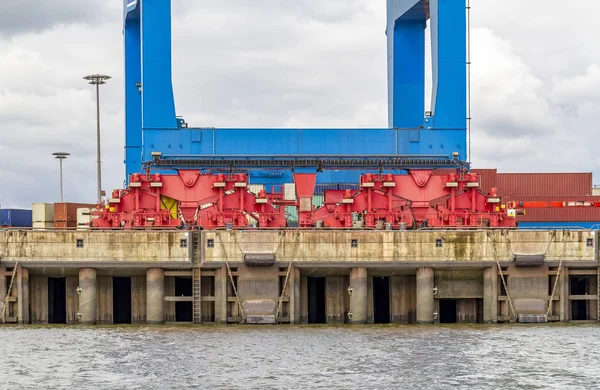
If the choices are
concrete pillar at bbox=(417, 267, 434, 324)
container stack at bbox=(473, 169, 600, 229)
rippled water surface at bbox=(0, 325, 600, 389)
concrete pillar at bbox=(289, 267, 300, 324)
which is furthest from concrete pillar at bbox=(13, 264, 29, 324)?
container stack at bbox=(473, 169, 600, 229)

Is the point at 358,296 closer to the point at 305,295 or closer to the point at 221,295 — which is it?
the point at 305,295

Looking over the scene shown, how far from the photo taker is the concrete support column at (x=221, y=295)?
54.6 metres

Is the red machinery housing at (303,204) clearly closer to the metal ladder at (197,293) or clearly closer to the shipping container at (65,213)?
the metal ladder at (197,293)

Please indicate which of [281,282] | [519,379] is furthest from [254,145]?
[519,379]

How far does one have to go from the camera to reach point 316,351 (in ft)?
150

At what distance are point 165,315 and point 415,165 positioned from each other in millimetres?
19663

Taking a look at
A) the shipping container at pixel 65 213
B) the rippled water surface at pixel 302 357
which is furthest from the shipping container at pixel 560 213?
the shipping container at pixel 65 213

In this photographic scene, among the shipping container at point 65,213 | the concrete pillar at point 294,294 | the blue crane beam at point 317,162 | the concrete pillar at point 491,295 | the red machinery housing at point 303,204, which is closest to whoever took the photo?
the concrete pillar at point 294,294

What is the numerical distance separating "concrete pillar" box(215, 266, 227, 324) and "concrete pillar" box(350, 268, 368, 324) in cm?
587

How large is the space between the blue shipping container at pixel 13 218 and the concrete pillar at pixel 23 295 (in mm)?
36863

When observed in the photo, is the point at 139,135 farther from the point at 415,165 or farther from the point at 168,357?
the point at 168,357

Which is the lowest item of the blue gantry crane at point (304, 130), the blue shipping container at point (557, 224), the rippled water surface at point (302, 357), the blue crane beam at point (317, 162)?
the rippled water surface at point (302, 357)

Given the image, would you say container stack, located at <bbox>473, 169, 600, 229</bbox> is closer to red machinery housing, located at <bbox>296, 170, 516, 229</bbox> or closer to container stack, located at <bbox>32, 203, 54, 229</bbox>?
red machinery housing, located at <bbox>296, 170, 516, 229</bbox>

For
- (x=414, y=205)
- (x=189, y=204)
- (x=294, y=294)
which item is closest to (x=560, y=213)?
(x=414, y=205)
